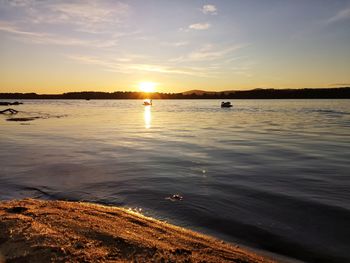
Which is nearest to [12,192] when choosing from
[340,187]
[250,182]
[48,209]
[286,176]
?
[48,209]

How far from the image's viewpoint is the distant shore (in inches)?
171

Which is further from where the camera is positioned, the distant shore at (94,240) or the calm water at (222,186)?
the calm water at (222,186)

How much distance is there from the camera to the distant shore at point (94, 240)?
4348 millimetres

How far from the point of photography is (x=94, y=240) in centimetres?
490

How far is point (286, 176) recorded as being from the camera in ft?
39.4

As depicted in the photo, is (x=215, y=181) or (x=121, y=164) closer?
(x=215, y=181)

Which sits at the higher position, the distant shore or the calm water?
the distant shore

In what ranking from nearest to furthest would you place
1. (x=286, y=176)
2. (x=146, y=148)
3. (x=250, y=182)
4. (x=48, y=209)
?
(x=48, y=209) < (x=250, y=182) < (x=286, y=176) < (x=146, y=148)

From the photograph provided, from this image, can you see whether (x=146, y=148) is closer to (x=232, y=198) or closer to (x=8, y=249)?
(x=232, y=198)

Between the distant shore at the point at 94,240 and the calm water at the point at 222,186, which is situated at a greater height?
the distant shore at the point at 94,240

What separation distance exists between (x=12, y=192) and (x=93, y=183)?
2.63m

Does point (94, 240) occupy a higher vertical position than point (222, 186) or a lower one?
higher

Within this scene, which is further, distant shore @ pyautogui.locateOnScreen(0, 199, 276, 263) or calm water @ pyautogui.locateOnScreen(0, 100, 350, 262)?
calm water @ pyautogui.locateOnScreen(0, 100, 350, 262)

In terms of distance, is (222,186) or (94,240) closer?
(94,240)
